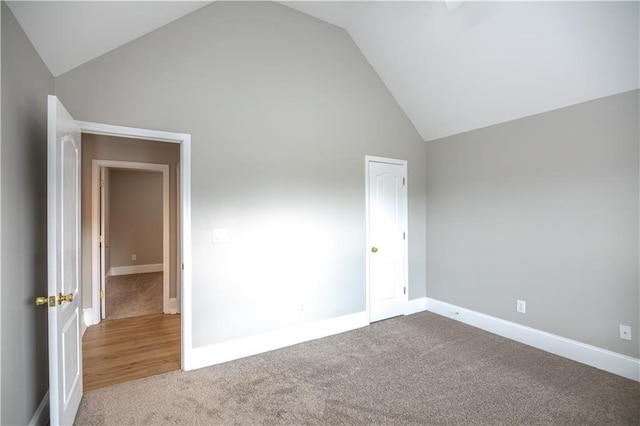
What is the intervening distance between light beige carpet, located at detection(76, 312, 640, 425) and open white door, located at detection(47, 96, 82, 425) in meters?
0.43

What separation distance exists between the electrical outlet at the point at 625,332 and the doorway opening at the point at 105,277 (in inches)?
149

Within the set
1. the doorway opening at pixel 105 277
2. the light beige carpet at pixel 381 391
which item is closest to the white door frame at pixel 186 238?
the doorway opening at pixel 105 277

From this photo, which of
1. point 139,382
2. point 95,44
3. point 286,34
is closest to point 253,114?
point 286,34

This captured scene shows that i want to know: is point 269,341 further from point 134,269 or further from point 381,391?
point 134,269

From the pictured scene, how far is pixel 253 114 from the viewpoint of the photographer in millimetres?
3162

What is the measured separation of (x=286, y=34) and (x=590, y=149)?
10.4ft

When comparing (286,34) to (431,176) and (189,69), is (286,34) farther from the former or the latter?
(431,176)

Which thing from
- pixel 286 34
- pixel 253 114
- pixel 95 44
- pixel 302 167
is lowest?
pixel 302 167

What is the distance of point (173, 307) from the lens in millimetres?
4441

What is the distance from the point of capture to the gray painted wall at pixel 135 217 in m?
7.21

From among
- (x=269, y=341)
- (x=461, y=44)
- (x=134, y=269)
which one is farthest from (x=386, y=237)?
(x=134, y=269)

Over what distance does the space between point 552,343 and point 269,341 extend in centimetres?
286

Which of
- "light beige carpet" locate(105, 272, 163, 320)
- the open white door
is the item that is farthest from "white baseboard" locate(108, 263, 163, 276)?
the open white door

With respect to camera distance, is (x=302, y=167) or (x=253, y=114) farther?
(x=302, y=167)
